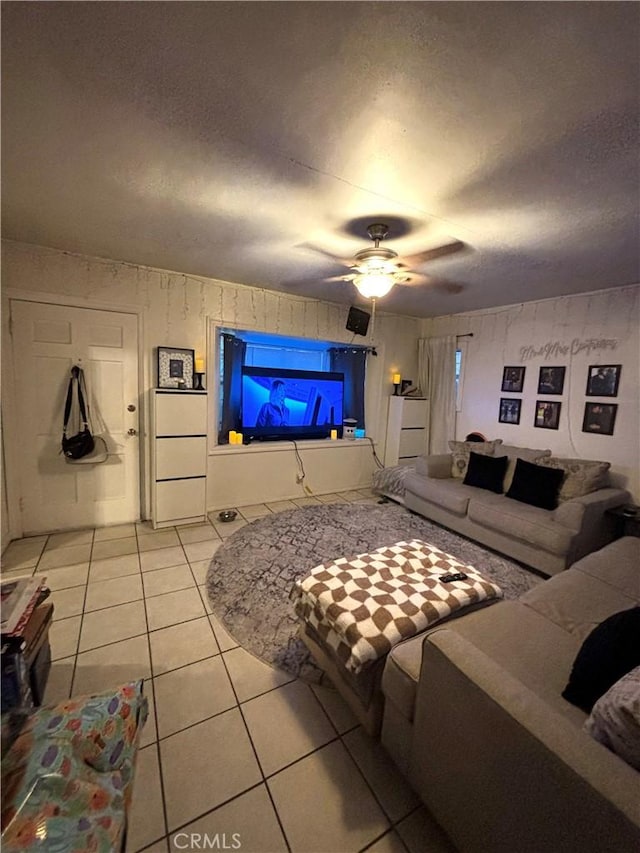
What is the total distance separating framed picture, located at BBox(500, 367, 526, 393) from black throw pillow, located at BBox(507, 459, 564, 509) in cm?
104

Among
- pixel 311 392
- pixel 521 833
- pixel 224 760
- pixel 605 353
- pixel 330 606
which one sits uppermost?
pixel 605 353

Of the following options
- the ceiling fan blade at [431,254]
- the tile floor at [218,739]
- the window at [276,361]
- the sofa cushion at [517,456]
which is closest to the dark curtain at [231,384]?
the window at [276,361]

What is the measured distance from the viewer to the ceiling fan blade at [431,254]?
228cm

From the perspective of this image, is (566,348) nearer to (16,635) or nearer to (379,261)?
(379,261)

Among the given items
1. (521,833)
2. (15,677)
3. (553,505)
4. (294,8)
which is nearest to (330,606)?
(521,833)

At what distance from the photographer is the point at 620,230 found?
1.96 meters

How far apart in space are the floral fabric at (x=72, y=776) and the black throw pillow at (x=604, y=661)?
127 centimetres

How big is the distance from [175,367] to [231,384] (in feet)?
2.14

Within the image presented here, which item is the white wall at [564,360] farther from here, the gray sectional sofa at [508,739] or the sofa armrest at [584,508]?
the gray sectional sofa at [508,739]

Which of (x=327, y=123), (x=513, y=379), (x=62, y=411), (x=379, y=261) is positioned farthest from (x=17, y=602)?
(x=513, y=379)

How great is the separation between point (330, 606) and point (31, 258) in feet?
10.8

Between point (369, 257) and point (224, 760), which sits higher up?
point (369, 257)

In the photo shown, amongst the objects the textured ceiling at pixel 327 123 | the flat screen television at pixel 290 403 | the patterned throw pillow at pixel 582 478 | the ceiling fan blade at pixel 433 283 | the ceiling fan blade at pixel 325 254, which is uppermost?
the ceiling fan blade at pixel 433 283

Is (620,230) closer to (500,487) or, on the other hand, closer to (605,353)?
(605,353)
